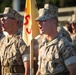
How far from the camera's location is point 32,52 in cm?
831

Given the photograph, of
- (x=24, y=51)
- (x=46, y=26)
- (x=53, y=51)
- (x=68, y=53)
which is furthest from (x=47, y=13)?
(x=24, y=51)

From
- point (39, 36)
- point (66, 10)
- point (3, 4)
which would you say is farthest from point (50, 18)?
point (3, 4)

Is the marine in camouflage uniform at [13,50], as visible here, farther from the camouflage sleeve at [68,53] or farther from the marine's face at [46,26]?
the camouflage sleeve at [68,53]

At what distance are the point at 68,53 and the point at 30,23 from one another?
1541mm

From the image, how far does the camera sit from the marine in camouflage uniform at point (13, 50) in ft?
28.3

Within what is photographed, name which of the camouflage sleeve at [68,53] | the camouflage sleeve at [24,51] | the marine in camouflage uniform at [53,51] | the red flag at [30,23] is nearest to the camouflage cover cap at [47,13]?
the marine in camouflage uniform at [53,51]

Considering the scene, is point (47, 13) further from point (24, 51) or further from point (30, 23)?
point (24, 51)

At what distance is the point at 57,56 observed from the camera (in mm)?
7328

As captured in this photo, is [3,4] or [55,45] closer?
[55,45]

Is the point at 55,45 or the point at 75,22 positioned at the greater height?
the point at 75,22

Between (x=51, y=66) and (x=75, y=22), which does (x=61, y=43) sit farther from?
(x=75, y=22)

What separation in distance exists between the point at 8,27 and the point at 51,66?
5.15ft

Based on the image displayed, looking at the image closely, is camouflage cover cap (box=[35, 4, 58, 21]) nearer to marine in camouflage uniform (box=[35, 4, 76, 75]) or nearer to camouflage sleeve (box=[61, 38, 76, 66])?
marine in camouflage uniform (box=[35, 4, 76, 75])

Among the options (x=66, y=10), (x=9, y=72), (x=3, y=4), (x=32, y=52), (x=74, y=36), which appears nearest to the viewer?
(x=32, y=52)
